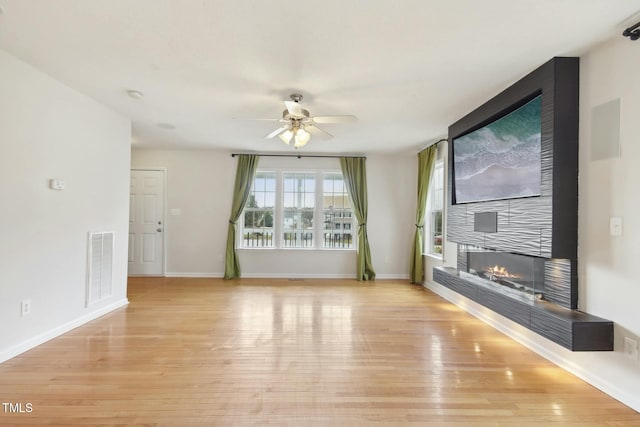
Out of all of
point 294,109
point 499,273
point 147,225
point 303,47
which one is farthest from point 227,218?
point 499,273

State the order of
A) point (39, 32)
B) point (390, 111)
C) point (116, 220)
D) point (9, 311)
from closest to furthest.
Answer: point (39, 32) < point (9, 311) < point (390, 111) < point (116, 220)

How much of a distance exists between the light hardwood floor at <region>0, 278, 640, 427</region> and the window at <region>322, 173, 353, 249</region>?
2.38 metres

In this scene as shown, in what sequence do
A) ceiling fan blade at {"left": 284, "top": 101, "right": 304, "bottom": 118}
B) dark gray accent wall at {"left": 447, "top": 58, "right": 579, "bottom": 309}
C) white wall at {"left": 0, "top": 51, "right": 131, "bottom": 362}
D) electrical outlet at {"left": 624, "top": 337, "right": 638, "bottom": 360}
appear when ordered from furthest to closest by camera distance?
ceiling fan blade at {"left": 284, "top": 101, "right": 304, "bottom": 118} → white wall at {"left": 0, "top": 51, "right": 131, "bottom": 362} → dark gray accent wall at {"left": 447, "top": 58, "right": 579, "bottom": 309} → electrical outlet at {"left": 624, "top": 337, "right": 638, "bottom": 360}

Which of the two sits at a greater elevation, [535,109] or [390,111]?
[390,111]

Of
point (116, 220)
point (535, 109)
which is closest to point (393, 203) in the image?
point (535, 109)

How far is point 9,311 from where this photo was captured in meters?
2.46

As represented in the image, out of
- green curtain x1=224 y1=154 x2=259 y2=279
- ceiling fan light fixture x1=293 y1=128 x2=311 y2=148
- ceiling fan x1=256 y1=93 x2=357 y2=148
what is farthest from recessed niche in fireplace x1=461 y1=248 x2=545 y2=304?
green curtain x1=224 y1=154 x2=259 y2=279

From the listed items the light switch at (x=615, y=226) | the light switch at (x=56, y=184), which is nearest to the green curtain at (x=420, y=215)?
the light switch at (x=615, y=226)

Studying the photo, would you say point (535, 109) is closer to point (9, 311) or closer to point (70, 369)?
point (70, 369)

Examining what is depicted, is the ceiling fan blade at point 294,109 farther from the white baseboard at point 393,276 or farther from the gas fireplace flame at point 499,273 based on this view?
the white baseboard at point 393,276

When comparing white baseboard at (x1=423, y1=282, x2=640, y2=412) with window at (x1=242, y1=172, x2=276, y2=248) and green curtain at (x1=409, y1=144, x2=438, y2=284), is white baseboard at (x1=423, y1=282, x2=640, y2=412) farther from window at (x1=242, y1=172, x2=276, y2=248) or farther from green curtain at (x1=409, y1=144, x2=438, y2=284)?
window at (x1=242, y1=172, x2=276, y2=248)

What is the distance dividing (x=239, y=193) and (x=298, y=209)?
118cm

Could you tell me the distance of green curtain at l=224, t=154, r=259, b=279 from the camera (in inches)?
226

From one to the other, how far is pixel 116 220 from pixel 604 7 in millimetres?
4894
